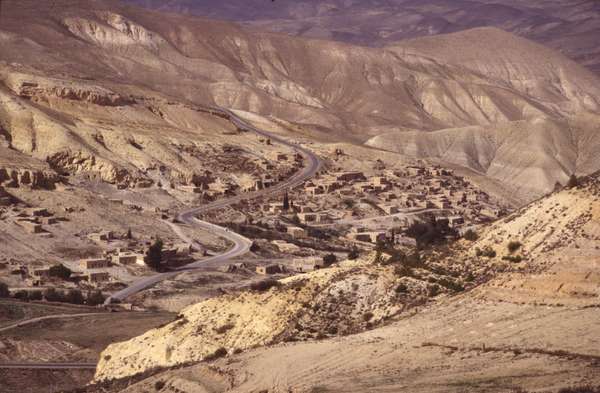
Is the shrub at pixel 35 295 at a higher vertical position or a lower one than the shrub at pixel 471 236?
lower

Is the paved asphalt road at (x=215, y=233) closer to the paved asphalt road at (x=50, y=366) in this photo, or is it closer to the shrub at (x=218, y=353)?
the paved asphalt road at (x=50, y=366)

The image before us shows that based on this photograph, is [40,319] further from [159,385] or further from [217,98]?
[217,98]

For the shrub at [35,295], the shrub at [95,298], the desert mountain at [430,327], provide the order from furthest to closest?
the shrub at [35,295]
the shrub at [95,298]
the desert mountain at [430,327]

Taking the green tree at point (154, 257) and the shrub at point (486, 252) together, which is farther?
the green tree at point (154, 257)

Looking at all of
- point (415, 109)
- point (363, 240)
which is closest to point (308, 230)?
point (363, 240)

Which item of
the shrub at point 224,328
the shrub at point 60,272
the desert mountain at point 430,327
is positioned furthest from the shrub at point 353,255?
the shrub at point 60,272

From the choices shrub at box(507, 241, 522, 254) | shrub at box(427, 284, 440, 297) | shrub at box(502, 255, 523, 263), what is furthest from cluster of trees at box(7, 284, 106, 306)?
shrub at box(502, 255, 523, 263)

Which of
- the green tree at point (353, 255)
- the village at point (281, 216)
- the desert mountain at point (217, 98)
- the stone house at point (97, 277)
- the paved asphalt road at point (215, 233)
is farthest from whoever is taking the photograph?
the desert mountain at point (217, 98)
